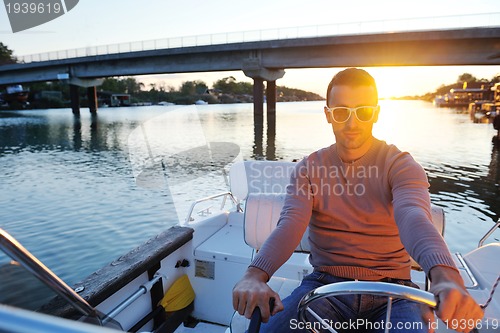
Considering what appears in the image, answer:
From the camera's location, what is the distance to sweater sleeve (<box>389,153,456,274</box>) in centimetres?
165

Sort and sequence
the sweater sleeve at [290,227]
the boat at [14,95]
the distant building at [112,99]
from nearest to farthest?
the sweater sleeve at [290,227] → the boat at [14,95] → the distant building at [112,99]

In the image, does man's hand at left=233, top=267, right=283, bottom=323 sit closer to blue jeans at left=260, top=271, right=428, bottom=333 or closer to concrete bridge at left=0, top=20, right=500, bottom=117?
blue jeans at left=260, top=271, right=428, bottom=333

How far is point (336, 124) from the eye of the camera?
2.23 meters

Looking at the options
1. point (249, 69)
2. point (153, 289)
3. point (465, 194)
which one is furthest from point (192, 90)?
point (153, 289)

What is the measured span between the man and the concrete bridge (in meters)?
23.5

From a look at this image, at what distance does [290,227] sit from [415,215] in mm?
691

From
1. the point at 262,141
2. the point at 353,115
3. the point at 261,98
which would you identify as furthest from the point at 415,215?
the point at 261,98

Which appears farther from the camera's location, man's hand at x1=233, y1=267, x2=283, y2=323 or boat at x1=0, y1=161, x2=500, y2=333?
boat at x1=0, y1=161, x2=500, y2=333

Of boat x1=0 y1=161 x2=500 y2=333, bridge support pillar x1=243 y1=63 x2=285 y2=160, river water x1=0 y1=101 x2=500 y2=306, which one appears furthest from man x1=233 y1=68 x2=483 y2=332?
bridge support pillar x1=243 y1=63 x2=285 y2=160

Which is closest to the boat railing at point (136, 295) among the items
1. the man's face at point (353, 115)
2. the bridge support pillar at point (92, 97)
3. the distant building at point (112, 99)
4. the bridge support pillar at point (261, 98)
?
the man's face at point (353, 115)

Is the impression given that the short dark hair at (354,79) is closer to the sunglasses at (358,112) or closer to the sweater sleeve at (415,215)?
the sunglasses at (358,112)

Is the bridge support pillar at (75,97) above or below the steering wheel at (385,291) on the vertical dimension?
above

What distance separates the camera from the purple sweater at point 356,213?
2.05 metres

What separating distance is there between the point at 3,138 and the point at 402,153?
31.2 meters
